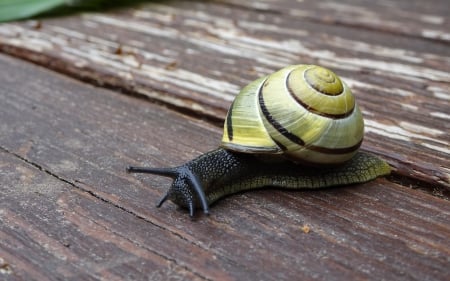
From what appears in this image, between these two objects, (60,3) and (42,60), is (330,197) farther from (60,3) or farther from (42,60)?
(60,3)

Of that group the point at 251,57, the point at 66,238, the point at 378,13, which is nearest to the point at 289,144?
the point at 66,238

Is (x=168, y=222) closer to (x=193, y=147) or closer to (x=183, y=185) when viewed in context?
(x=183, y=185)

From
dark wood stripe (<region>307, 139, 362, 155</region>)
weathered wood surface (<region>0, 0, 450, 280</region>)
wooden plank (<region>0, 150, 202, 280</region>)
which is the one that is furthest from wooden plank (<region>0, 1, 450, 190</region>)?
wooden plank (<region>0, 150, 202, 280</region>)

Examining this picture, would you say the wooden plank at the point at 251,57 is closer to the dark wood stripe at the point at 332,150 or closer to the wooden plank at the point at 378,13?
the wooden plank at the point at 378,13

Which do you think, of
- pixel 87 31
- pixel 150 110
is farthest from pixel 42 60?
pixel 150 110

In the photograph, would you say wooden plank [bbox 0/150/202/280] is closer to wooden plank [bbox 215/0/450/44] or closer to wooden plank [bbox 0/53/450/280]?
wooden plank [bbox 0/53/450/280]

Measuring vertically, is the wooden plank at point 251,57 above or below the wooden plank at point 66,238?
above

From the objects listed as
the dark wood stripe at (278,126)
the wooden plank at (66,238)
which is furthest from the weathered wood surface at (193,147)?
the dark wood stripe at (278,126)
